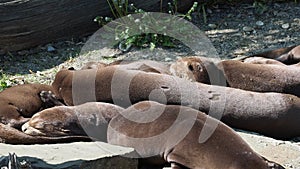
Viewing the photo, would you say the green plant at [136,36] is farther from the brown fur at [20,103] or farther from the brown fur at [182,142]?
the brown fur at [182,142]

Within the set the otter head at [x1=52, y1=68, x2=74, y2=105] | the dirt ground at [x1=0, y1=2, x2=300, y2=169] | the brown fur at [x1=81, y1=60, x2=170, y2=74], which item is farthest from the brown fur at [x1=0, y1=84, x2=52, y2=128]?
the dirt ground at [x1=0, y1=2, x2=300, y2=169]

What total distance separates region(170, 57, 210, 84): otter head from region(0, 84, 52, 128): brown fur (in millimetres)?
1228

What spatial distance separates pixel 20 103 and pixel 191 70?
166 centimetres

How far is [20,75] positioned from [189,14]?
6.75 ft

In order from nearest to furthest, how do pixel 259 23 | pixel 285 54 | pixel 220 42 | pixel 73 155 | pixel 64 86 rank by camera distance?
pixel 73 155, pixel 64 86, pixel 285 54, pixel 220 42, pixel 259 23

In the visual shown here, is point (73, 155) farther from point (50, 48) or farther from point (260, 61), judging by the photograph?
point (50, 48)

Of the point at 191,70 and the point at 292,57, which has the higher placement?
the point at 191,70

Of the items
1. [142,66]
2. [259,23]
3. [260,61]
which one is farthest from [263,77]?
[259,23]

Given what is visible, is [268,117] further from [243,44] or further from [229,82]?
[243,44]

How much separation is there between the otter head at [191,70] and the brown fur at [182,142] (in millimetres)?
1274

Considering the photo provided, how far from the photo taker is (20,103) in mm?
6094

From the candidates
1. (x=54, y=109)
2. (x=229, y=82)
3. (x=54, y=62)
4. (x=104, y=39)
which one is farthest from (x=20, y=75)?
(x=229, y=82)

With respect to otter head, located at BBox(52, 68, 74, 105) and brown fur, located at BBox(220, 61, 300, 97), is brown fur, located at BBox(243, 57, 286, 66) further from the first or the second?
otter head, located at BBox(52, 68, 74, 105)

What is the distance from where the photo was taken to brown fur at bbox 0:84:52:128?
5820 mm
